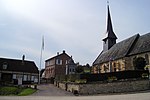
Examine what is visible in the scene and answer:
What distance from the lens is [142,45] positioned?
3353cm

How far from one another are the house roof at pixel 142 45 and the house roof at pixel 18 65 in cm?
3015

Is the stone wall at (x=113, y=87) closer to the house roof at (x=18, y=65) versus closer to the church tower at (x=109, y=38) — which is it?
the church tower at (x=109, y=38)

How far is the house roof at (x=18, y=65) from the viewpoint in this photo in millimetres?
51588

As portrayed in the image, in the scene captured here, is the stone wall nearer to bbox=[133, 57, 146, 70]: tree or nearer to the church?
bbox=[133, 57, 146, 70]: tree

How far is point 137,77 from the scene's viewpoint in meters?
25.7

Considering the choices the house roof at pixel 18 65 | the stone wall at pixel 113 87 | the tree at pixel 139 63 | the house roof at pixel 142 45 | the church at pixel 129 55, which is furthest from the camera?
the house roof at pixel 18 65

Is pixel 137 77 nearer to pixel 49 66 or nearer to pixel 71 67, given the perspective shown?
pixel 71 67

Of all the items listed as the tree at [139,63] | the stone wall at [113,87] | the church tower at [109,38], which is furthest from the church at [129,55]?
the stone wall at [113,87]

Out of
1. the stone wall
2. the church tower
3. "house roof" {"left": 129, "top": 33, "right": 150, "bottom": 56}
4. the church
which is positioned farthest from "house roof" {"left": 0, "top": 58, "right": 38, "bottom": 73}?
"house roof" {"left": 129, "top": 33, "right": 150, "bottom": 56}

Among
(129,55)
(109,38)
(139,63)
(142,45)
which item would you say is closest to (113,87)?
(139,63)

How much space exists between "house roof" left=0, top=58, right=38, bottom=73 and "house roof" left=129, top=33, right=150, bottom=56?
3015 centimetres

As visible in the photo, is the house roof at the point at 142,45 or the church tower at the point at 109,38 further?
the church tower at the point at 109,38

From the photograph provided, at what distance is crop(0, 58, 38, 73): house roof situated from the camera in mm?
51588

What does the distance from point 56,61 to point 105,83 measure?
3777 cm
